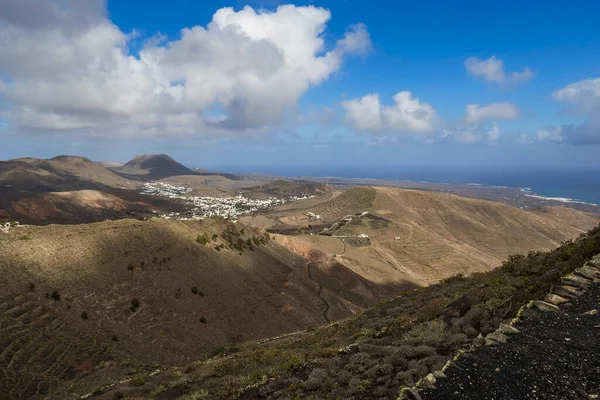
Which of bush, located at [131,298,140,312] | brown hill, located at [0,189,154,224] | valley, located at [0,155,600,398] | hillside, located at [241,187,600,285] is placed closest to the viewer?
valley, located at [0,155,600,398]

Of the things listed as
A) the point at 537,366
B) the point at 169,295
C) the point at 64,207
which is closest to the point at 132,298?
the point at 169,295

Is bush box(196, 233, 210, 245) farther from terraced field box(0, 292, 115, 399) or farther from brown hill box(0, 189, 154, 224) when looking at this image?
brown hill box(0, 189, 154, 224)

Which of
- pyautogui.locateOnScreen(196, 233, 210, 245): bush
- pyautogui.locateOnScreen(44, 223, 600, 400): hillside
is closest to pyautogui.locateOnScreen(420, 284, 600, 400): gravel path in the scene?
pyautogui.locateOnScreen(44, 223, 600, 400): hillside

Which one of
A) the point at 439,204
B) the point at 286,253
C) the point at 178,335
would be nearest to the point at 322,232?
the point at 286,253

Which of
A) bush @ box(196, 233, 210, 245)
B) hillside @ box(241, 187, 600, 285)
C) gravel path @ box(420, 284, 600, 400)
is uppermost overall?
gravel path @ box(420, 284, 600, 400)

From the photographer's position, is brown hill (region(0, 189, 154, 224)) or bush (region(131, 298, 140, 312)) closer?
bush (region(131, 298, 140, 312))
